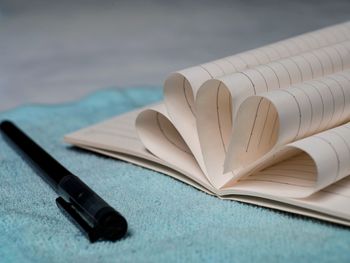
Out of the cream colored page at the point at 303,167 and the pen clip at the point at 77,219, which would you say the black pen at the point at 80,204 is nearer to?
the pen clip at the point at 77,219

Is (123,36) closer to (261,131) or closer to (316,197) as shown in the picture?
(261,131)

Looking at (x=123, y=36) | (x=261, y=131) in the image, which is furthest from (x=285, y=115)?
(x=123, y=36)

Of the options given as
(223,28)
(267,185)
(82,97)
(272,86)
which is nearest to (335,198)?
(267,185)

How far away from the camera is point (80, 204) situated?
88 cm

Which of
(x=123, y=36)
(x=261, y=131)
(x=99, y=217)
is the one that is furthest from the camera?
(x=123, y=36)

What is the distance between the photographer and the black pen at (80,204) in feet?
2.76

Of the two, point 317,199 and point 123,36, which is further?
point 123,36

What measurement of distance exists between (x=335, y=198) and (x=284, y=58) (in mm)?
291

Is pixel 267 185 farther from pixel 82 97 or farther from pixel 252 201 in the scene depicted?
pixel 82 97

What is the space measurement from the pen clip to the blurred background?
2.50 feet

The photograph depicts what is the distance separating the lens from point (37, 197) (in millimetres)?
1007

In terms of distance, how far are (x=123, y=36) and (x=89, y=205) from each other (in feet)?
4.18

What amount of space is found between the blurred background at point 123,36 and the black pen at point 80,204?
0.64 metres

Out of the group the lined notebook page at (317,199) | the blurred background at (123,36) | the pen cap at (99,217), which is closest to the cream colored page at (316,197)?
the lined notebook page at (317,199)
